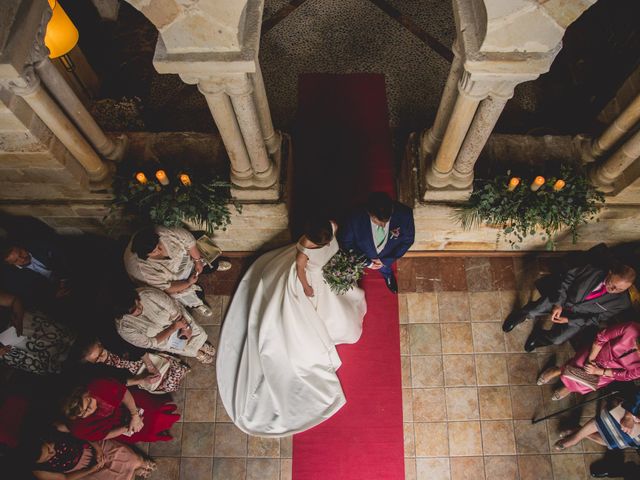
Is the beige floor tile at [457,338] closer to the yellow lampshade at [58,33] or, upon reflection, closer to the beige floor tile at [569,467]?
the beige floor tile at [569,467]

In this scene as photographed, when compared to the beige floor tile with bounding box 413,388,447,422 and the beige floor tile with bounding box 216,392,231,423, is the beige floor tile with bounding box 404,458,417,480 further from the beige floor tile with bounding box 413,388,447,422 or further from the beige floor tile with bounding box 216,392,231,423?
the beige floor tile with bounding box 216,392,231,423

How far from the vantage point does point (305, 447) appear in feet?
16.4

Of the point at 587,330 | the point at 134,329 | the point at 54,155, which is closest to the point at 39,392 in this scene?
the point at 134,329

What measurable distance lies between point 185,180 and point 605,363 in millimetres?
4145

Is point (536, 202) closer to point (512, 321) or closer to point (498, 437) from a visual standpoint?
point (512, 321)

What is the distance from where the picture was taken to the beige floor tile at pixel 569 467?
4.92 m

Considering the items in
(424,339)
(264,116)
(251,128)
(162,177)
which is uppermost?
(251,128)

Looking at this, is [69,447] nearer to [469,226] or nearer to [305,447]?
[305,447]

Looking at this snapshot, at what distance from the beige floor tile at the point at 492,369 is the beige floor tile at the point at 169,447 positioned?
10.4ft

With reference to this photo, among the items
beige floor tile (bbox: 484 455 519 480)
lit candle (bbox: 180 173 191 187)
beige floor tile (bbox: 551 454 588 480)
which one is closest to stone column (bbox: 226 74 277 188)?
lit candle (bbox: 180 173 191 187)

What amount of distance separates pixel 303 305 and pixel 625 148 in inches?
128

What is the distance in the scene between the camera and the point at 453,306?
5.56 m

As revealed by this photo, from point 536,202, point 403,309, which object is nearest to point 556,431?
point 403,309

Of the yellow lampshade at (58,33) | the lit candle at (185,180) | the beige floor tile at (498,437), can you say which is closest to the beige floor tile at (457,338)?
the beige floor tile at (498,437)
